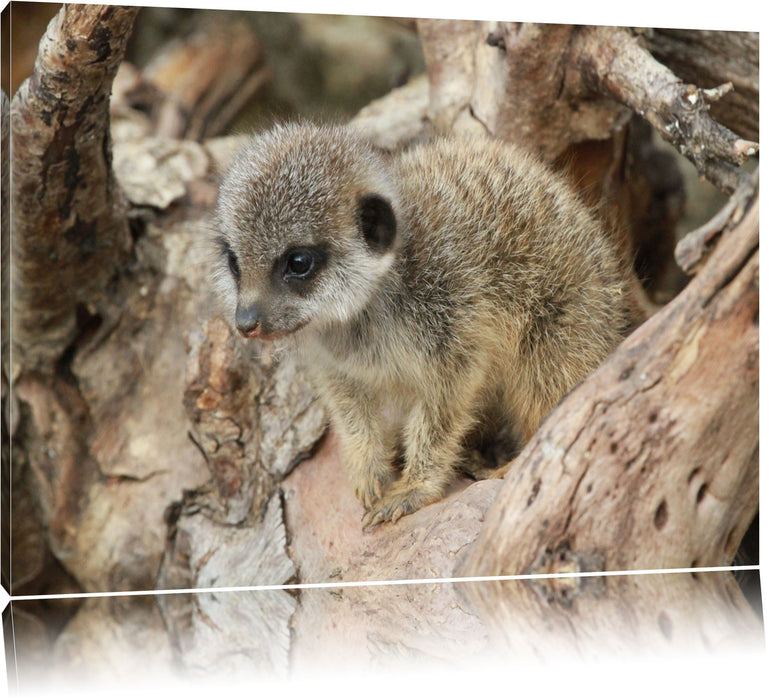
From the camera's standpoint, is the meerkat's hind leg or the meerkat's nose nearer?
the meerkat's nose

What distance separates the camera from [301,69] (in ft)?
15.4

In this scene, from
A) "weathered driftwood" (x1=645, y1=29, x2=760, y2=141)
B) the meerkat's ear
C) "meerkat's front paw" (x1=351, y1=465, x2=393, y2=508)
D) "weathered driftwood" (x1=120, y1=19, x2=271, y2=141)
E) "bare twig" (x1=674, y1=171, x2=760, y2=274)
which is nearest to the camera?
"bare twig" (x1=674, y1=171, x2=760, y2=274)

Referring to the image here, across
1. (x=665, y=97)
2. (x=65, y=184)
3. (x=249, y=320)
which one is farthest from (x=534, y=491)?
(x=65, y=184)

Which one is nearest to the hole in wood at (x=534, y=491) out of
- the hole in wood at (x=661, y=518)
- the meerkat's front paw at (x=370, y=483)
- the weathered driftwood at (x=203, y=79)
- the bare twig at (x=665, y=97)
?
the hole in wood at (x=661, y=518)

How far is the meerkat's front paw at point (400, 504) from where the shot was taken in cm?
272

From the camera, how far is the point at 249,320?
2375mm

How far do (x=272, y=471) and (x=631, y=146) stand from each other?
2098 mm

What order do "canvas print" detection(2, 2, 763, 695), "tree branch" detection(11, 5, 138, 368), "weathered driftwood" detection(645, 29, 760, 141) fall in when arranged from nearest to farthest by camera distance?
"canvas print" detection(2, 2, 763, 695) < "tree branch" detection(11, 5, 138, 368) < "weathered driftwood" detection(645, 29, 760, 141)

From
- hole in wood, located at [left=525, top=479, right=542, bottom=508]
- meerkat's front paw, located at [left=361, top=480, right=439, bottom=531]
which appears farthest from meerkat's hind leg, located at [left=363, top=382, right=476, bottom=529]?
hole in wood, located at [left=525, top=479, right=542, bottom=508]

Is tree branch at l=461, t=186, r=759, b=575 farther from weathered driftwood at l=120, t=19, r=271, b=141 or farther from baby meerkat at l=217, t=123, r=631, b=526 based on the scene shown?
weathered driftwood at l=120, t=19, r=271, b=141

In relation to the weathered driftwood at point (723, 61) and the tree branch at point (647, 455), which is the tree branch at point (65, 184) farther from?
the weathered driftwood at point (723, 61)

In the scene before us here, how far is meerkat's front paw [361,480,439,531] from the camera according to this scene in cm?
272

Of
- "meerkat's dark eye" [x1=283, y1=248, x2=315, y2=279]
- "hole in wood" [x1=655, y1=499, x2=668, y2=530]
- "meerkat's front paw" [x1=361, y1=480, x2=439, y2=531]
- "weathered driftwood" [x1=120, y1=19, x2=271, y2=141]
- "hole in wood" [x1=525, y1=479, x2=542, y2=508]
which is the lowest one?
"meerkat's front paw" [x1=361, y1=480, x2=439, y2=531]

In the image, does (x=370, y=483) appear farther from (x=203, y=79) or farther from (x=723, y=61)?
(x=203, y=79)
